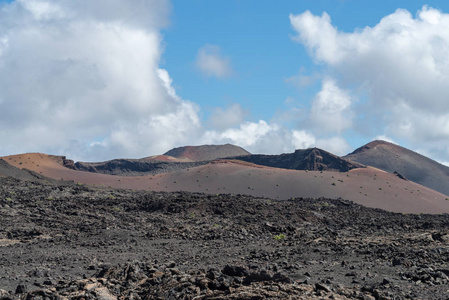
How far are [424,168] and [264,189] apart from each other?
62003 millimetres

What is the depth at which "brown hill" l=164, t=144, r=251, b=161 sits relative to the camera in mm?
129500

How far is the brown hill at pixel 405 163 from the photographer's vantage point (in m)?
91.8

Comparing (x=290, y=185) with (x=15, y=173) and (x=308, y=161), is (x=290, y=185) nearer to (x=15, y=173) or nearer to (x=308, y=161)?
(x=15, y=173)

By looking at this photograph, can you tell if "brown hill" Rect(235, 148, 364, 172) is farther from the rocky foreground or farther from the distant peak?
the rocky foreground

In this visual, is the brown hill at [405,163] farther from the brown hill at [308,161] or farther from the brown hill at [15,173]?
the brown hill at [15,173]

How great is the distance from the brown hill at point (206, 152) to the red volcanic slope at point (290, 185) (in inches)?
2797

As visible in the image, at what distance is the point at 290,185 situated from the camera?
48656 millimetres

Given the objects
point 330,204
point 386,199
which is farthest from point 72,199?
point 386,199

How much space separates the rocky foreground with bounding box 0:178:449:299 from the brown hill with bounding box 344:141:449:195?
220 feet

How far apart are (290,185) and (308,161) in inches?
1394

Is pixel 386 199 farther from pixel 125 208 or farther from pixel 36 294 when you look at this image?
pixel 36 294

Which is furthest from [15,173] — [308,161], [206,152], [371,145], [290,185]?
[206,152]

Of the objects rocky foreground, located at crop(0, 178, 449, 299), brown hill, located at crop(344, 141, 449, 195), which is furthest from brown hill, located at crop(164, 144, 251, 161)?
rocky foreground, located at crop(0, 178, 449, 299)

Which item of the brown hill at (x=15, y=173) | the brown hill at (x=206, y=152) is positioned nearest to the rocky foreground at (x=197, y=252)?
the brown hill at (x=15, y=173)
